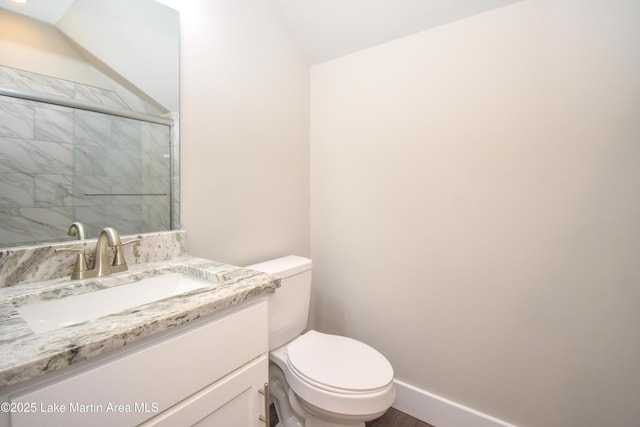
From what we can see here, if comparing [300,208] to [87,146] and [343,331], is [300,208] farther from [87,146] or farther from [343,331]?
[87,146]

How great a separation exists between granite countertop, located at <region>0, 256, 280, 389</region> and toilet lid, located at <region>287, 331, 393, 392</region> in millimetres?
485

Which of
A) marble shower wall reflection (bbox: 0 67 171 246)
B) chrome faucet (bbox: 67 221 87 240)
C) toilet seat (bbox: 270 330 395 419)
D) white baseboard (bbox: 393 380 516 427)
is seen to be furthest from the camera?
white baseboard (bbox: 393 380 516 427)

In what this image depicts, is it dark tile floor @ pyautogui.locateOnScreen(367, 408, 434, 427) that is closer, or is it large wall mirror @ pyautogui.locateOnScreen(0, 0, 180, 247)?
large wall mirror @ pyautogui.locateOnScreen(0, 0, 180, 247)

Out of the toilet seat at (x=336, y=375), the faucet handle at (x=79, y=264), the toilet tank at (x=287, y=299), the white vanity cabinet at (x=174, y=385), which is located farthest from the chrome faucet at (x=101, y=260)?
the toilet seat at (x=336, y=375)

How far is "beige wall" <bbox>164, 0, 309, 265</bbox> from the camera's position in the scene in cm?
130

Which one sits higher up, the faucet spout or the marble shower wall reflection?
the marble shower wall reflection

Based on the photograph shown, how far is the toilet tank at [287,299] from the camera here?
1.38m

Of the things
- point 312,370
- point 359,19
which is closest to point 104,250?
point 312,370

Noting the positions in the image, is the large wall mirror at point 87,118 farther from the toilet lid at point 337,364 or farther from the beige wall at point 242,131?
the toilet lid at point 337,364

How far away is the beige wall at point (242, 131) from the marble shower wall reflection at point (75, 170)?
0.43ft

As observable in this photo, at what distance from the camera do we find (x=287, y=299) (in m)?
1.44

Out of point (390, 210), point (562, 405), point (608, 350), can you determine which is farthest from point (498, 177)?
point (562, 405)

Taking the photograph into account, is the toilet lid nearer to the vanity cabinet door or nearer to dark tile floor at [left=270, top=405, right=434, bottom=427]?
→ the vanity cabinet door

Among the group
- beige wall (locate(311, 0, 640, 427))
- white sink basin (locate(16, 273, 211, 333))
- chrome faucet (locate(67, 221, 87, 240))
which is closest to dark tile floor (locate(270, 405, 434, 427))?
beige wall (locate(311, 0, 640, 427))
